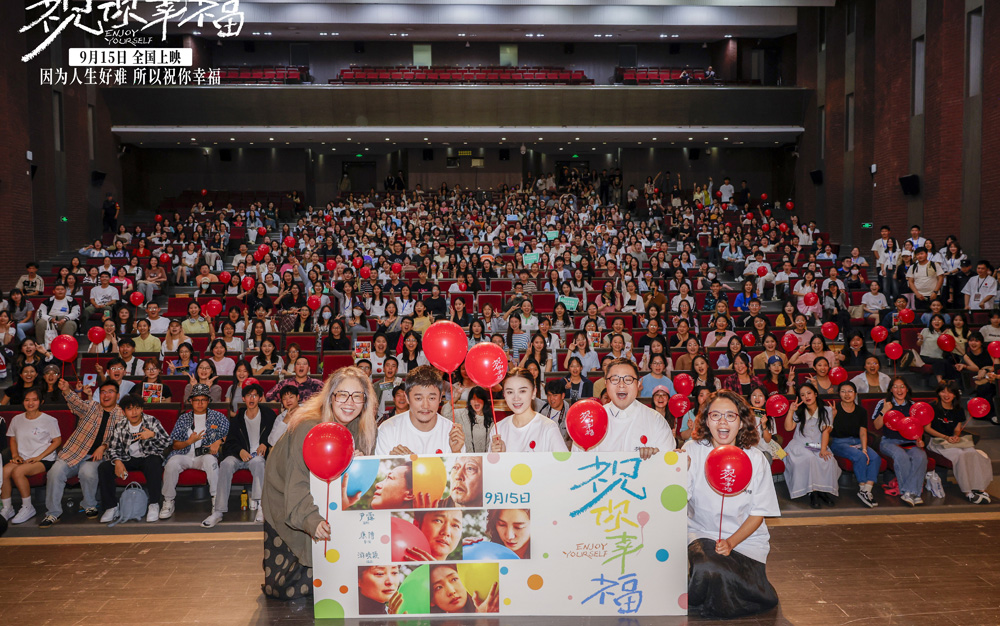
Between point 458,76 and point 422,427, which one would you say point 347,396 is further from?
point 458,76

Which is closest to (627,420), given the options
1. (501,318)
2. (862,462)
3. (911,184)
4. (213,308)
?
(862,462)

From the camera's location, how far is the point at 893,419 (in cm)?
717

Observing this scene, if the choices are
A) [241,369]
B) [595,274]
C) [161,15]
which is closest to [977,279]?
[595,274]

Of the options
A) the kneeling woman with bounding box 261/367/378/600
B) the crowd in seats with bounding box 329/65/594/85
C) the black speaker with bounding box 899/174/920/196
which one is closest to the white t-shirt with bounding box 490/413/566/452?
the kneeling woman with bounding box 261/367/378/600

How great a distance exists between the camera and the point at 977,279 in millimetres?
Answer: 11445

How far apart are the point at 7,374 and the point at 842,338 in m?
11.9

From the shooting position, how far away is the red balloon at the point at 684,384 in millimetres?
7930

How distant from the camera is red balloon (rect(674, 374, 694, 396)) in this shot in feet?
26.0

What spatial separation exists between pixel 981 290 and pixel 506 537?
10.1 meters

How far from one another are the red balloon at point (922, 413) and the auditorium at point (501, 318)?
156 mm

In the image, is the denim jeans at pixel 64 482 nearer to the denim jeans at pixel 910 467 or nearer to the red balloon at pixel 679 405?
the red balloon at pixel 679 405

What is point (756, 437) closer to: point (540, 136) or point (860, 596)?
point (860, 596)

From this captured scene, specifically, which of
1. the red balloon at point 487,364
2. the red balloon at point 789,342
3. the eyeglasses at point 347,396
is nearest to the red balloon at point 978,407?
the red balloon at point 789,342

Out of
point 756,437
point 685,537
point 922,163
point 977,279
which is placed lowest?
point 685,537
